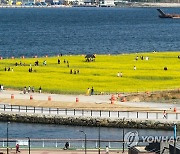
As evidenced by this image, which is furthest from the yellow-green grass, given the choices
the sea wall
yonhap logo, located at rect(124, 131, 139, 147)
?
yonhap logo, located at rect(124, 131, 139, 147)

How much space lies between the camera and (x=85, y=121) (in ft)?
269

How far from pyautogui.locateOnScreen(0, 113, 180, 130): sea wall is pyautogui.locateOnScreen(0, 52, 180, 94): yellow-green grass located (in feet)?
44.6

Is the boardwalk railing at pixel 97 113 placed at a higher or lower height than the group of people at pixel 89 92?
lower

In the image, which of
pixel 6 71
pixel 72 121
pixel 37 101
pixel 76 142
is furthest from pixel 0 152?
pixel 6 71

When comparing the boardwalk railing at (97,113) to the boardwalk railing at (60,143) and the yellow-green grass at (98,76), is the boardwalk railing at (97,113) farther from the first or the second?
the yellow-green grass at (98,76)

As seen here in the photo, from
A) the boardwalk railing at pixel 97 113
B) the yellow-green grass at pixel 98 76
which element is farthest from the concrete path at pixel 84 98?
the boardwalk railing at pixel 97 113

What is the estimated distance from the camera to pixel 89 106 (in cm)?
8738

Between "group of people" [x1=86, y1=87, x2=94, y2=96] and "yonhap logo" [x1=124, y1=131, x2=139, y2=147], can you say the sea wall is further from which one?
"group of people" [x1=86, y1=87, x2=94, y2=96]

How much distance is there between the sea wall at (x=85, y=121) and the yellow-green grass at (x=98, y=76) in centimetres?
1360

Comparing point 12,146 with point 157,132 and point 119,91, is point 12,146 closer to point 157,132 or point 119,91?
point 157,132

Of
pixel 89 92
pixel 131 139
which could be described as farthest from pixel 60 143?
pixel 89 92

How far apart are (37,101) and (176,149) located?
1600 inches

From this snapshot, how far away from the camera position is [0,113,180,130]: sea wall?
264ft

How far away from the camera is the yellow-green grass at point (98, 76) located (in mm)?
100450
